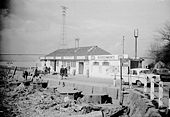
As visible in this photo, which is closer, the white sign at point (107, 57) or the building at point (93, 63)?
the building at point (93, 63)

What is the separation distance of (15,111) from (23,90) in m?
5.93

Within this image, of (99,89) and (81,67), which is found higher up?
(81,67)

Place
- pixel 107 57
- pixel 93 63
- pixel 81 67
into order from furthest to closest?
pixel 81 67, pixel 93 63, pixel 107 57

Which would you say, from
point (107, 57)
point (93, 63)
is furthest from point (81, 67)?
point (107, 57)

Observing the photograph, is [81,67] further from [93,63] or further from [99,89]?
[99,89]

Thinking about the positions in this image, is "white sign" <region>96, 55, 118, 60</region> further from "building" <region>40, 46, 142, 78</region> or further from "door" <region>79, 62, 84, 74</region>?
"door" <region>79, 62, 84, 74</region>

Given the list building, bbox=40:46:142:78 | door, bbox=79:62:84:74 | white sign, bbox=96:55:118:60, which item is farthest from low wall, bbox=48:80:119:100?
door, bbox=79:62:84:74

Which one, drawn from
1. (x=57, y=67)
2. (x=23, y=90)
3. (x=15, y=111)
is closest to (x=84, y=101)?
(x=15, y=111)

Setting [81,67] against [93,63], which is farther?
[81,67]

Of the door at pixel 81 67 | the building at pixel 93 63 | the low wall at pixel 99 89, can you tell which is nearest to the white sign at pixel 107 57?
the building at pixel 93 63

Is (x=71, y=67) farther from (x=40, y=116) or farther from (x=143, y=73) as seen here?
(x=40, y=116)

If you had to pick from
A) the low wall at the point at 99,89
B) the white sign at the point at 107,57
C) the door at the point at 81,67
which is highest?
the white sign at the point at 107,57

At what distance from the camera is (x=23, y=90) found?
15219 millimetres

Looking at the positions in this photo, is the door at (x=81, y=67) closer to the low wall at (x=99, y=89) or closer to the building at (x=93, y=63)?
the building at (x=93, y=63)
